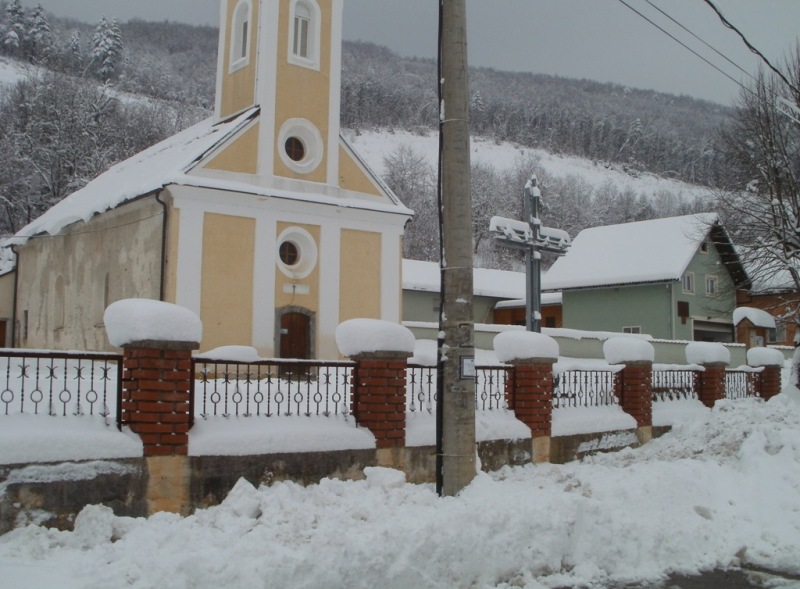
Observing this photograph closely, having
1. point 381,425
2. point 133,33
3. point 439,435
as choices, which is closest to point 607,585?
point 439,435

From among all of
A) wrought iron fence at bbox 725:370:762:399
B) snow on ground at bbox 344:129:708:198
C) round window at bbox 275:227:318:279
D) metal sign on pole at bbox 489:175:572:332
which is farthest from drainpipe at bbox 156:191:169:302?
snow on ground at bbox 344:129:708:198

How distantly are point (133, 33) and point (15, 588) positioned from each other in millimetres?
111669

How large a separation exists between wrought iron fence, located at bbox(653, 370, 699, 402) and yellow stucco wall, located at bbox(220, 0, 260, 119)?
39.4 ft

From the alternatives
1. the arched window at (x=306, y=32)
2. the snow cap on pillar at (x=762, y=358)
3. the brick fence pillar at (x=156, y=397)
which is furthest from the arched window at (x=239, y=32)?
the brick fence pillar at (x=156, y=397)

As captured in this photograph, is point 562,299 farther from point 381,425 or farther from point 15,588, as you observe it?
point 15,588

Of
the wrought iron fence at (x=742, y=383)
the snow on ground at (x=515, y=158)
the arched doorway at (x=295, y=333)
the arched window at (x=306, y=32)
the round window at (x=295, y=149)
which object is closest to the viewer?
the wrought iron fence at (x=742, y=383)

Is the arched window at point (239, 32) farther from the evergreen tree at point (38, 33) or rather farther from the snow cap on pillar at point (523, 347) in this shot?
the evergreen tree at point (38, 33)

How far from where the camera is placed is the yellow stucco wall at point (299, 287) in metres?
19.4

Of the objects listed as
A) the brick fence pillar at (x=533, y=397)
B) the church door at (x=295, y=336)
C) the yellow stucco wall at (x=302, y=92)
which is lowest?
the brick fence pillar at (x=533, y=397)

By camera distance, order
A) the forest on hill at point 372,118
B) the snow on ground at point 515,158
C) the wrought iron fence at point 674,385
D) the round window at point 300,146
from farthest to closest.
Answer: the snow on ground at point 515,158, the forest on hill at point 372,118, the round window at point 300,146, the wrought iron fence at point 674,385

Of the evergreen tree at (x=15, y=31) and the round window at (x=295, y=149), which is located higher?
the evergreen tree at (x=15, y=31)

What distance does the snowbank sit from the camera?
728cm

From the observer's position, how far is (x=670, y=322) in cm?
3394

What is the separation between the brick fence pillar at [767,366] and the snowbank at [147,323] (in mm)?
14971
